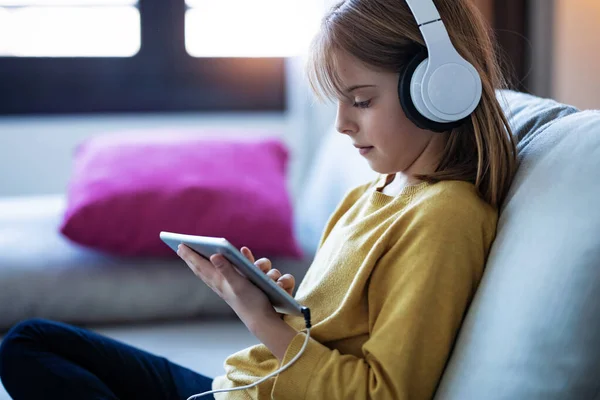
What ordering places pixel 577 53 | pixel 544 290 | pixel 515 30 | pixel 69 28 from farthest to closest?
pixel 69 28 → pixel 515 30 → pixel 577 53 → pixel 544 290

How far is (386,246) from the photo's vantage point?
93 cm

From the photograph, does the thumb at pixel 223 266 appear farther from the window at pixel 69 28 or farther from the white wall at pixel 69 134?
the window at pixel 69 28

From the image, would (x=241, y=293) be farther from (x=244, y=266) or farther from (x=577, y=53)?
(x=577, y=53)

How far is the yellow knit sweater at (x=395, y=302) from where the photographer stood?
0.85 meters

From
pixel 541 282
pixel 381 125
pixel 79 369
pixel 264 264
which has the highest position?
pixel 381 125

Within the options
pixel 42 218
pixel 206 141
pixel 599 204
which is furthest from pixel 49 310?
pixel 599 204

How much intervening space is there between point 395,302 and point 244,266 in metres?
0.17

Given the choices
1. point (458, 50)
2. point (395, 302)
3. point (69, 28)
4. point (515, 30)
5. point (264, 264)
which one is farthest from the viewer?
point (69, 28)

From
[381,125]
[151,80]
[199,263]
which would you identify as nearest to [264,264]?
[199,263]

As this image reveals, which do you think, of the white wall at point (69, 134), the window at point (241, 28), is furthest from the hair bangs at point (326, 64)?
the window at point (241, 28)

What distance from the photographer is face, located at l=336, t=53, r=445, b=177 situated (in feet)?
3.26

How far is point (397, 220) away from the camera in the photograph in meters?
0.93

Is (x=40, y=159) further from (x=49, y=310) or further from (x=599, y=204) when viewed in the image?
(x=599, y=204)

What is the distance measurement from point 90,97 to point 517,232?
2236 millimetres
